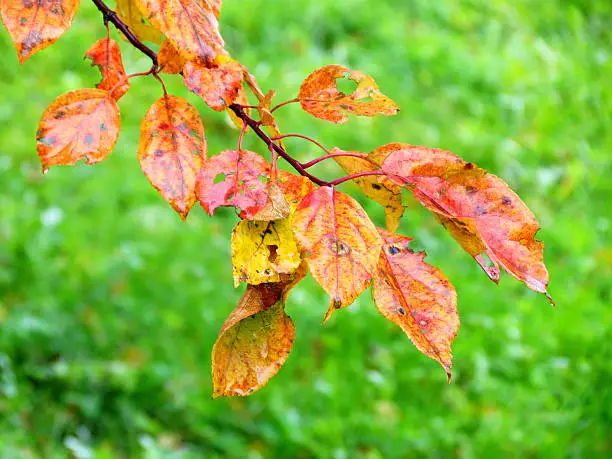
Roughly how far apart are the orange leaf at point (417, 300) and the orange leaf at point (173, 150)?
18cm

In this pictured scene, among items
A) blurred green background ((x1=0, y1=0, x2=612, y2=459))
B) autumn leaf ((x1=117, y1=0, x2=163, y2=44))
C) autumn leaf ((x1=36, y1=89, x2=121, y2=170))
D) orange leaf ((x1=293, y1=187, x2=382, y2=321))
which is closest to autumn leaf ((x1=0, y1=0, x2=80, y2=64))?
autumn leaf ((x1=36, y1=89, x2=121, y2=170))

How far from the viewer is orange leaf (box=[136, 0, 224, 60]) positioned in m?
0.65

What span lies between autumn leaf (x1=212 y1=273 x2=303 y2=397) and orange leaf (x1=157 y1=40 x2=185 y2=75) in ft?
0.72

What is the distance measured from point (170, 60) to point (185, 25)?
71 millimetres

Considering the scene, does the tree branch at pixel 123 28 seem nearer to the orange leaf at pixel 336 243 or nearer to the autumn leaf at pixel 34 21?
the autumn leaf at pixel 34 21

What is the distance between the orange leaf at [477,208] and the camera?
650mm

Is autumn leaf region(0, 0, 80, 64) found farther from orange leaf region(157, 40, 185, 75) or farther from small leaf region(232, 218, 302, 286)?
small leaf region(232, 218, 302, 286)

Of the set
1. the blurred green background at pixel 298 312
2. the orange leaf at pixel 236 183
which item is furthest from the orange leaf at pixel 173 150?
the blurred green background at pixel 298 312

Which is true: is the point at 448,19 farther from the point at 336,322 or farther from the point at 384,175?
the point at 384,175

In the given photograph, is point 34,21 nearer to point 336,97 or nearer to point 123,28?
point 123,28


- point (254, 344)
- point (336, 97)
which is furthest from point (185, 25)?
point (254, 344)

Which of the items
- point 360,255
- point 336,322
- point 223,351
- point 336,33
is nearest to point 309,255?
point 360,255

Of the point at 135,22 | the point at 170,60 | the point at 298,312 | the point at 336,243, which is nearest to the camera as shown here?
the point at 336,243

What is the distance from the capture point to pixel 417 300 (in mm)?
650
